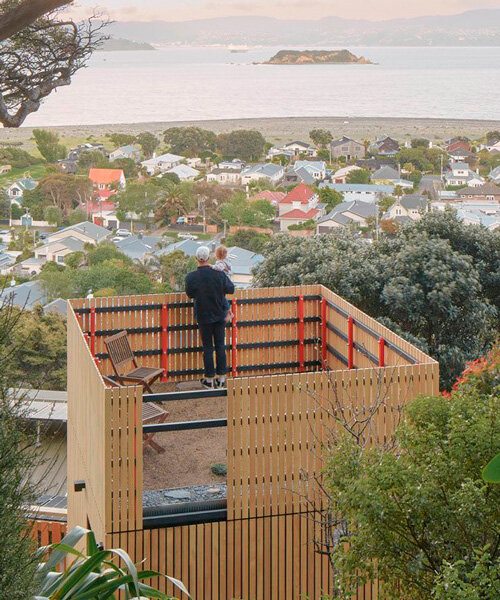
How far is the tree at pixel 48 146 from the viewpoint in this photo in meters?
87.8

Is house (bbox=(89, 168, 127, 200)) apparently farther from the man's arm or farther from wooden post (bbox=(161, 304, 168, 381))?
the man's arm

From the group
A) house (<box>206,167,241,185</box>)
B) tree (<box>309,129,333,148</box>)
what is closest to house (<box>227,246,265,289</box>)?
house (<box>206,167,241,185</box>)

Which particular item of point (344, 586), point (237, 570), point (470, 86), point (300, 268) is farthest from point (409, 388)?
point (470, 86)

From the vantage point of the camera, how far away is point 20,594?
124 inches

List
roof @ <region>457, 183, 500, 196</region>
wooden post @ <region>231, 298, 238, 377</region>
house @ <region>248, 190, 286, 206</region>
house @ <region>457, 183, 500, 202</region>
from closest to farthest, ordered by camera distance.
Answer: wooden post @ <region>231, 298, 238, 377</region>
house @ <region>248, 190, 286, 206</region>
house @ <region>457, 183, 500, 202</region>
roof @ <region>457, 183, 500, 196</region>

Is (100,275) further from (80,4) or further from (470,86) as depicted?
(470,86)

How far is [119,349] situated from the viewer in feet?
29.6

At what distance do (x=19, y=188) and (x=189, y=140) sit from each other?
Result: 1092 inches

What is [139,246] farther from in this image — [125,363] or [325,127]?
[125,363]

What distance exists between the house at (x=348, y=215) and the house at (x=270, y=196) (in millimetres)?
4347

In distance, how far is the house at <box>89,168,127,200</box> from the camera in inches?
3137

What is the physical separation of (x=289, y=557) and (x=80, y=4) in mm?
3939

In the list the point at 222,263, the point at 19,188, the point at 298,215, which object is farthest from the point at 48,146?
the point at 222,263

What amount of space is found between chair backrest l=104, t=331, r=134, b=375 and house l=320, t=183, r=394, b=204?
219 ft
